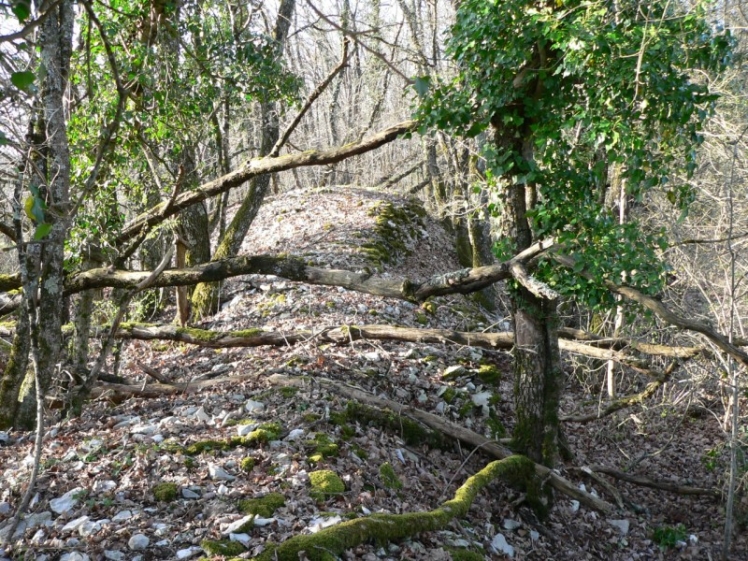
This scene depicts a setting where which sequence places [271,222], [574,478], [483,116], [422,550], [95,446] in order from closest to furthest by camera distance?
[422,550] < [95,446] < [483,116] < [574,478] < [271,222]

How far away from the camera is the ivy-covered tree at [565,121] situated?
4418 mm

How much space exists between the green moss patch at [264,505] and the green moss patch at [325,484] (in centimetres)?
26

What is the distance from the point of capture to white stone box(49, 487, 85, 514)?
3.86 m

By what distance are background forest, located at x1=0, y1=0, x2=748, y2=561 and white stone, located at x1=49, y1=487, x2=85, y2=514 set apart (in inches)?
0.7

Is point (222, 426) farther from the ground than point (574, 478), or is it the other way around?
point (222, 426)

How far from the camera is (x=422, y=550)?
4.13 meters

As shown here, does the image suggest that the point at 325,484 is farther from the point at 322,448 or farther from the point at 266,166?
the point at 266,166

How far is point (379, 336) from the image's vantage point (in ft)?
24.5

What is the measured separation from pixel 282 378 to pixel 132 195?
3.19 meters

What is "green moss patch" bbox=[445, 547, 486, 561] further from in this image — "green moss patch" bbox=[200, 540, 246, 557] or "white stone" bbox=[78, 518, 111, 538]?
"white stone" bbox=[78, 518, 111, 538]

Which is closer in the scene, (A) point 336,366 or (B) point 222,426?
(B) point 222,426

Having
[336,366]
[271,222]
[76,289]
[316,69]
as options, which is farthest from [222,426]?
[316,69]

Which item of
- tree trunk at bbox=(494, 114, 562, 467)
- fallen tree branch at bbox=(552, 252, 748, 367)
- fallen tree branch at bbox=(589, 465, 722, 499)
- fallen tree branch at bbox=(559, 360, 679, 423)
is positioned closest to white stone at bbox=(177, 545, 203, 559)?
fallen tree branch at bbox=(552, 252, 748, 367)

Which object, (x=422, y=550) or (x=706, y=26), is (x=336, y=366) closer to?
(x=422, y=550)
